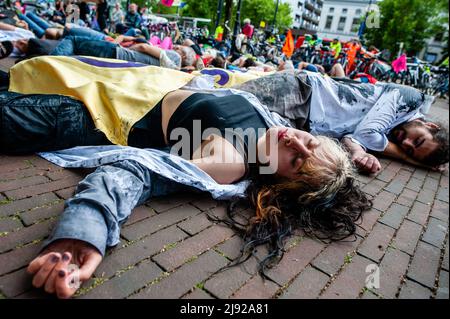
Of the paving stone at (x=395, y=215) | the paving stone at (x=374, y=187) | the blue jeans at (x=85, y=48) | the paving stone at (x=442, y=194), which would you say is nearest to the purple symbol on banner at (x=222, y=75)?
the blue jeans at (x=85, y=48)

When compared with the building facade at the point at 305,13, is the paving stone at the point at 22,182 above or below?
below

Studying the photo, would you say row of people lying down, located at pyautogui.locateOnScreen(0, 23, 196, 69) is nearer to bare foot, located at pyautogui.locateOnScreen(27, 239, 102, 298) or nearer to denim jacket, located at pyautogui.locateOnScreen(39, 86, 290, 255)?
denim jacket, located at pyautogui.locateOnScreen(39, 86, 290, 255)

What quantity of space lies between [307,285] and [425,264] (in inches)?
32.3

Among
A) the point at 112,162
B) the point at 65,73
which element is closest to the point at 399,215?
the point at 112,162

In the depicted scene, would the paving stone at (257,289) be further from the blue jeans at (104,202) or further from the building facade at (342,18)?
the building facade at (342,18)

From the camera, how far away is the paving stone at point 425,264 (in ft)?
5.03

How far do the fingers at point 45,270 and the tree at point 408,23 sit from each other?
29486mm

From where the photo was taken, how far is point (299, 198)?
186 centimetres

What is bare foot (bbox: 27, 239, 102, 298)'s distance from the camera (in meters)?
1.02

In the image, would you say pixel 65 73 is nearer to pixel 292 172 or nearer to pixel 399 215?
pixel 292 172

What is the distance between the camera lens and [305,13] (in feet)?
221

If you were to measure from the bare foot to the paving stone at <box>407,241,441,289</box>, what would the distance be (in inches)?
60.8

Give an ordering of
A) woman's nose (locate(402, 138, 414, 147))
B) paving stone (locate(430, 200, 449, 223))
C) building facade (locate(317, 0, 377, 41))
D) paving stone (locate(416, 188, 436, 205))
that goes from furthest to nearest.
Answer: building facade (locate(317, 0, 377, 41)) → woman's nose (locate(402, 138, 414, 147)) → paving stone (locate(416, 188, 436, 205)) → paving stone (locate(430, 200, 449, 223))

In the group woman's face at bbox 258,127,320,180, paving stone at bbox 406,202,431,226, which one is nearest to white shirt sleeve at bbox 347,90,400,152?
paving stone at bbox 406,202,431,226
